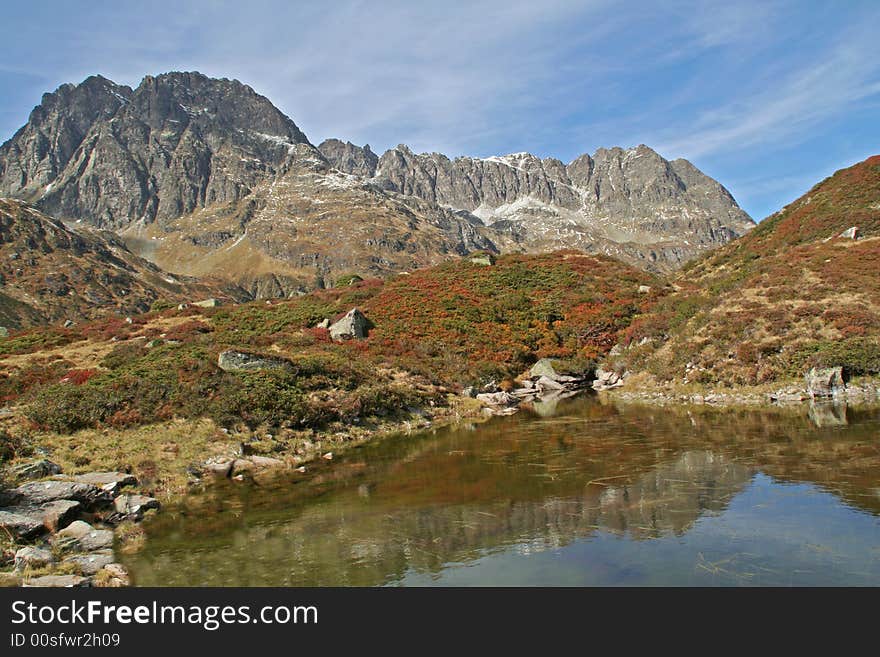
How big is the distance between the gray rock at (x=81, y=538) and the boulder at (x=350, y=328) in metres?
32.8

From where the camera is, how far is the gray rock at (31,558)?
1178 centimetres

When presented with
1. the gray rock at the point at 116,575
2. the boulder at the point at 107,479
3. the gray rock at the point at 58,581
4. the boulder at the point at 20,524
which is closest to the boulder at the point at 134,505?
the boulder at the point at 107,479

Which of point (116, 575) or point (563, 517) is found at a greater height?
point (116, 575)

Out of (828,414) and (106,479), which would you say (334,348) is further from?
(828,414)

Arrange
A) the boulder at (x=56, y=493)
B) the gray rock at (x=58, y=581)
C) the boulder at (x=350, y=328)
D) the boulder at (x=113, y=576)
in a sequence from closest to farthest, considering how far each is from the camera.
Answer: the gray rock at (x=58, y=581), the boulder at (x=113, y=576), the boulder at (x=56, y=493), the boulder at (x=350, y=328)

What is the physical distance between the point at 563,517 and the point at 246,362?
2324 centimetres

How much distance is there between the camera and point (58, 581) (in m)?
10.8

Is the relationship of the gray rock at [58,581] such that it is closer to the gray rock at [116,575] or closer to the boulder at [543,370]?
the gray rock at [116,575]

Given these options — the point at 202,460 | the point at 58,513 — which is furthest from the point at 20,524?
the point at 202,460

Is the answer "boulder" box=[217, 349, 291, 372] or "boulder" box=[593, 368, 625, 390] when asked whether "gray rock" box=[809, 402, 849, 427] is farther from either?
"boulder" box=[217, 349, 291, 372]

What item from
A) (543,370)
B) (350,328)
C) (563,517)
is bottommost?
(563,517)
